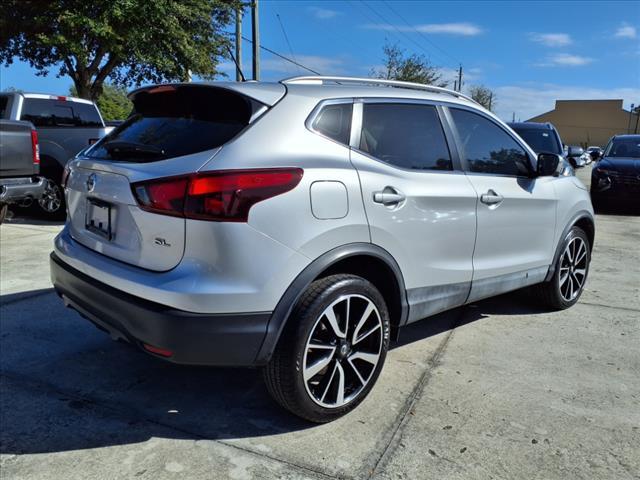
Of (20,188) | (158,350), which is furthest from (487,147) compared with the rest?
(20,188)

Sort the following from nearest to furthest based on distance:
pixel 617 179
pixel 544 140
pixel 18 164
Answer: pixel 18 164, pixel 544 140, pixel 617 179

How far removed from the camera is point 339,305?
9.26 feet

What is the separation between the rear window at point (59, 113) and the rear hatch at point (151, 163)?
642cm

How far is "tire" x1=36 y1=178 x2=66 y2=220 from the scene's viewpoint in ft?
28.4

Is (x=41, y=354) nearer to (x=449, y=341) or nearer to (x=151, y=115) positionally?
(x=151, y=115)

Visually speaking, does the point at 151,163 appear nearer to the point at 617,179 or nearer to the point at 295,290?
the point at 295,290

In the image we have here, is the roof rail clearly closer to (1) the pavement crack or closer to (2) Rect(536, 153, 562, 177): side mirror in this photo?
(2) Rect(536, 153, 562, 177): side mirror

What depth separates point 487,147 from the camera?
3.91m

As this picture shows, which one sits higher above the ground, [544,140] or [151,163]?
[544,140]

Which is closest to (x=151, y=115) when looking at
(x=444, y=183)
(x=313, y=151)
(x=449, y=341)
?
(x=313, y=151)

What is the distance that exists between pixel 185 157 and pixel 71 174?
1108 mm

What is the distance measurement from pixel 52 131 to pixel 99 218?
22.5 feet

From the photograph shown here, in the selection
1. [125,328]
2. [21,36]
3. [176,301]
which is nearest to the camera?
[176,301]

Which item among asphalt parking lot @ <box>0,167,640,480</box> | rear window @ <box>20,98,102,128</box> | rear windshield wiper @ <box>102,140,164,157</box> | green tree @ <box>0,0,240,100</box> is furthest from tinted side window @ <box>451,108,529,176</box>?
green tree @ <box>0,0,240,100</box>
